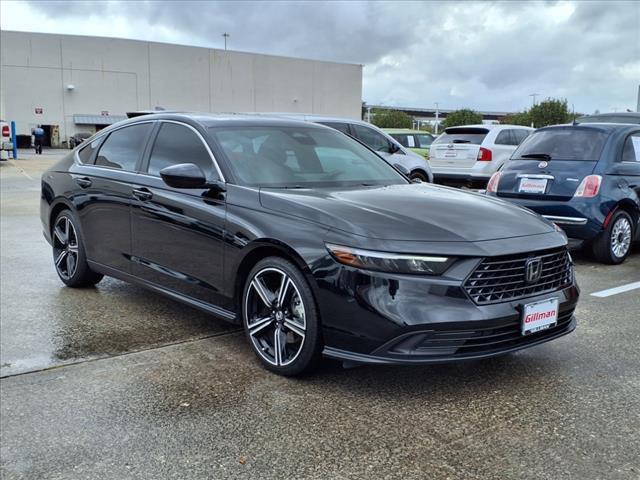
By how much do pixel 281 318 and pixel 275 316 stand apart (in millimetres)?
61

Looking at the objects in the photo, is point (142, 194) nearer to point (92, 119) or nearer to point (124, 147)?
point (124, 147)

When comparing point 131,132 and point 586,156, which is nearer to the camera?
point 131,132

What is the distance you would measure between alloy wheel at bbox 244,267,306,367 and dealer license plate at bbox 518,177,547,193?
15.0 ft

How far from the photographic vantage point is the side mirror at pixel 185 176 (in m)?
4.03

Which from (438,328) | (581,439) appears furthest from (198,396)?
(581,439)

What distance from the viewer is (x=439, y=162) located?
1360 centimetres

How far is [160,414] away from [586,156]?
228 inches

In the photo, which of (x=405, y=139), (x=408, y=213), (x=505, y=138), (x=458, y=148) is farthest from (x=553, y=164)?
(x=405, y=139)

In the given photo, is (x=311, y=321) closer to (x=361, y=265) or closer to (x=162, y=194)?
(x=361, y=265)

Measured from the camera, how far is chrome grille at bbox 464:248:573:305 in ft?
10.6

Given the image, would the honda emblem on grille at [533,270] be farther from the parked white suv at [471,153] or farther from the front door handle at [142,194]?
the parked white suv at [471,153]

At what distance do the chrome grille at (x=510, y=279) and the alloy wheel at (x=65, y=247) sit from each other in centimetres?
380

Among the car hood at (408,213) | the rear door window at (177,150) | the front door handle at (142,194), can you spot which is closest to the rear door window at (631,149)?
the car hood at (408,213)

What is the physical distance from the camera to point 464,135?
13.6m
